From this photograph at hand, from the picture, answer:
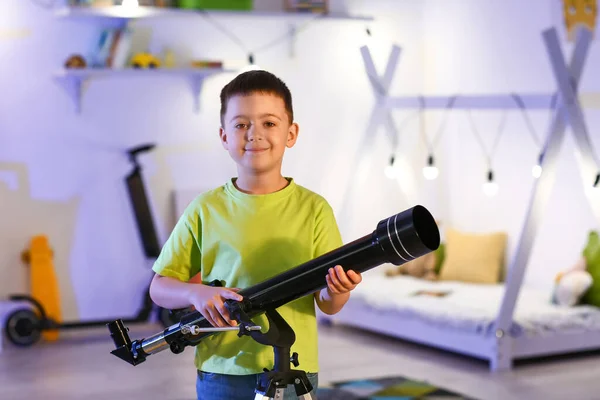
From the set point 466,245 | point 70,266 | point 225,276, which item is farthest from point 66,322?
point 225,276

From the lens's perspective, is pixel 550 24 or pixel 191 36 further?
pixel 191 36

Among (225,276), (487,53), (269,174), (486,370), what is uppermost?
(487,53)

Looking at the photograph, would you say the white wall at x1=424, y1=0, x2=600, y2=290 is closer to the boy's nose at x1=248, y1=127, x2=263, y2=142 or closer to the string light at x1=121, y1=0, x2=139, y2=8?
the string light at x1=121, y1=0, x2=139, y2=8

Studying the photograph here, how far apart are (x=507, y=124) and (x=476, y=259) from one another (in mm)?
842

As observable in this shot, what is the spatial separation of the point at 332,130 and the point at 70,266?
6.23 feet

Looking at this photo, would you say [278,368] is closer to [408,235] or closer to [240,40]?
[408,235]

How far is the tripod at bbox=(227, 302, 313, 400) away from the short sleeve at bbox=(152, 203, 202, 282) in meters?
0.27

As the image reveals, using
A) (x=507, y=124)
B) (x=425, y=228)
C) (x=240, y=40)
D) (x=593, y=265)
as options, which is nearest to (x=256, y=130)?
(x=425, y=228)

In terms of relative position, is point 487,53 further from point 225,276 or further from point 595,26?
point 225,276

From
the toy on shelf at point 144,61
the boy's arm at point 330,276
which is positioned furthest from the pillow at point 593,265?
the boy's arm at point 330,276

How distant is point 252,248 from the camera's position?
1569mm

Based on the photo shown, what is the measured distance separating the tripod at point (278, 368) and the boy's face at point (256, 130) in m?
0.29

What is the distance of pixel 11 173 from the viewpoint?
17.7ft

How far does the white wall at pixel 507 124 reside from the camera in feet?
16.5
